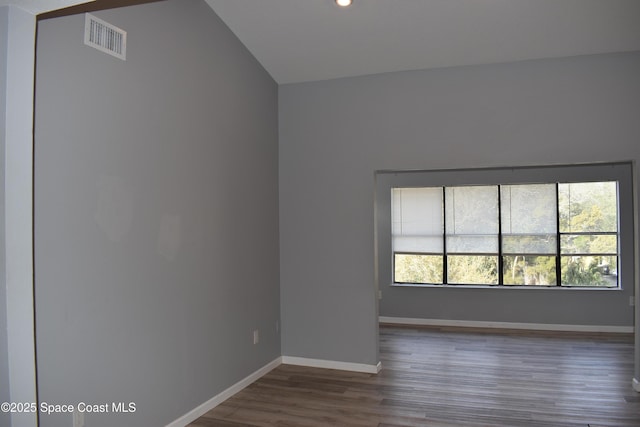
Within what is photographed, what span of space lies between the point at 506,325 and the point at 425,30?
4.61 meters

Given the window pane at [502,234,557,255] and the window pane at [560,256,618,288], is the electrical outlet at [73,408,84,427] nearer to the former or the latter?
the window pane at [502,234,557,255]

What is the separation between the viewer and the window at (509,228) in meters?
6.66

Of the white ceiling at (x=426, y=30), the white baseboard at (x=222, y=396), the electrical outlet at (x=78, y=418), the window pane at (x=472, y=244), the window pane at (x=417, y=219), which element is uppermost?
the white ceiling at (x=426, y=30)

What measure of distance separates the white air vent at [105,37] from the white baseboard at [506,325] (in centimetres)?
563

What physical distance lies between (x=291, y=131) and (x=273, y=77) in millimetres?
614

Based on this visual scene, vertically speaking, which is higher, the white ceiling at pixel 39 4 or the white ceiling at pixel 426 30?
the white ceiling at pixel 426 30

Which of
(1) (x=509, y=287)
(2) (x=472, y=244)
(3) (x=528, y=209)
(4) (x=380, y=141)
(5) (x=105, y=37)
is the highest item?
(5) (x=105, y=37)

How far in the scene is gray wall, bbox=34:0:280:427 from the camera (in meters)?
2.51

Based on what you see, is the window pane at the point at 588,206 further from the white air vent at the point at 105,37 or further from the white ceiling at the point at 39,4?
the white ceiling at the point at 39,4

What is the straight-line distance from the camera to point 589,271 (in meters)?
6.70

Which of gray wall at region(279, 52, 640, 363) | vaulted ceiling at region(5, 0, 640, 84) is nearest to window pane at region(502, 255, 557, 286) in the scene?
gray wall at region(279, 52, 640, 363)

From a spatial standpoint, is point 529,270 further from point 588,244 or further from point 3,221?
point 3,221

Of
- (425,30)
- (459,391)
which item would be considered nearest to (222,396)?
(459,391)

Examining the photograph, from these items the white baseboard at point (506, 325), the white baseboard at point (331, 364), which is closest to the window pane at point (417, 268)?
the white baseboard at point (506, 325)
